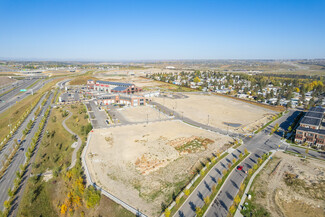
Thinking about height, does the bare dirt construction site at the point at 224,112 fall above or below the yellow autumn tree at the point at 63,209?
below

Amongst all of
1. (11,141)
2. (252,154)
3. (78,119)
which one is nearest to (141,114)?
(78,119)

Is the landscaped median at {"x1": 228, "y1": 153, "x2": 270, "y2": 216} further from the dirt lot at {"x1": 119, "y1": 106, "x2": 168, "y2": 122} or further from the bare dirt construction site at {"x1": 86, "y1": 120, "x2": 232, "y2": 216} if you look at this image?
the dirt lot at {"x1": 119, "y1": 106, "x2": 168, "y2": 122}

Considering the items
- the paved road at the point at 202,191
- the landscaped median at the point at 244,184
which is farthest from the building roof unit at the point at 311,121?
the paved road at the point at 202,191

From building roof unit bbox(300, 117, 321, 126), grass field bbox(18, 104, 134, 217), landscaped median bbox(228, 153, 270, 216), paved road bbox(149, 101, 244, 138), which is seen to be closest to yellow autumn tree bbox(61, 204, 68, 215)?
grass field bbox(18, 104, 134, 217)

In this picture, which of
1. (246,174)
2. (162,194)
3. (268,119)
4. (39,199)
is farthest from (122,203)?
(268,119)

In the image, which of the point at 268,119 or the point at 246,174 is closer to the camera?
the point at 246,174

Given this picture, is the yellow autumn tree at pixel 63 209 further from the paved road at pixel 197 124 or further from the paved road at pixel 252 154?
the paved road at pixel 197 124

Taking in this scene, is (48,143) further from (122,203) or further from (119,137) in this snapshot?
(122,203)
